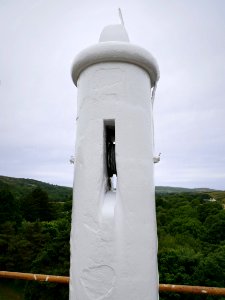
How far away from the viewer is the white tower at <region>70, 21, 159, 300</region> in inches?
78.9

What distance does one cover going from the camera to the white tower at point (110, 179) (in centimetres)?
200

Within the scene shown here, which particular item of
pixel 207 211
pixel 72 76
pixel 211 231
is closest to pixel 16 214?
pixel 211 231

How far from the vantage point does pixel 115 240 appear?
2.02 metres

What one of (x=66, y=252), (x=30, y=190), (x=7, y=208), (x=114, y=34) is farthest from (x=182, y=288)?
(x=30, y=190)

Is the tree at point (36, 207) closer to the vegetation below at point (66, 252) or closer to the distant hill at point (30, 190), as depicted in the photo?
the distant hill at point (30, 190)

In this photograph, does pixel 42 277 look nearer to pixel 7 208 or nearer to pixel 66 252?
pixel 66 252

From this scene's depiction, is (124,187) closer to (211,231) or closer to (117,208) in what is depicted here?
(117,208)

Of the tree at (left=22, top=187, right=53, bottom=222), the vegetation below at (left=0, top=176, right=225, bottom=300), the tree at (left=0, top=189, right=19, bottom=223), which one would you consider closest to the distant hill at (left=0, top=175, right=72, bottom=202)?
the tree at (left=22, top=187, right=53, bottom=222)

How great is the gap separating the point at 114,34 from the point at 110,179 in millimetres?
1309

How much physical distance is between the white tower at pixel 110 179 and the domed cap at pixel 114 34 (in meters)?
0.04

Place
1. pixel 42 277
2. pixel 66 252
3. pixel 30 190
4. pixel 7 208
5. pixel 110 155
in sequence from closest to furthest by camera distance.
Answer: pixel 110 155
pixel 42 277
pixel 66 252
pixel 7 208
pixel 30 190

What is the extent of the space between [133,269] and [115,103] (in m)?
1.25

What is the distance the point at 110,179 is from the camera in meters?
2.36

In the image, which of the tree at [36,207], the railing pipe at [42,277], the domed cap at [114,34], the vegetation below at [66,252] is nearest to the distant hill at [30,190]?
the tree at [36,207]
